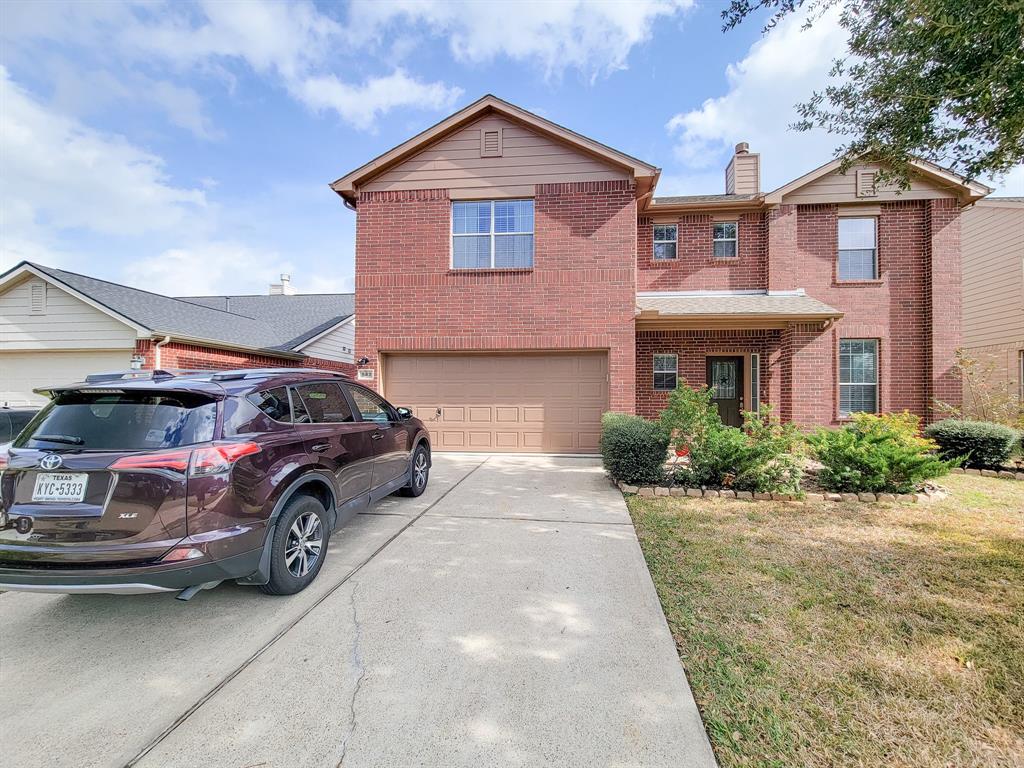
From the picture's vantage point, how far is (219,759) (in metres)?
1.97

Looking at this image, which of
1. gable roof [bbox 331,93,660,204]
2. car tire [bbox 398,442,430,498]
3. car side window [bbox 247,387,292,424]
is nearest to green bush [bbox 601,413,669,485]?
car tire [bbox 398,442,430,498]

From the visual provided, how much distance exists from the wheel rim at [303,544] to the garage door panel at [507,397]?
598 centimetres

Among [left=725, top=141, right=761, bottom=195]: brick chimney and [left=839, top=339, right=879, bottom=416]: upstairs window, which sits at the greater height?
[left=725, top=141, right=761, bottom=195]: brick chimney

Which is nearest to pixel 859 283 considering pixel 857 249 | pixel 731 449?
pixel 857 249

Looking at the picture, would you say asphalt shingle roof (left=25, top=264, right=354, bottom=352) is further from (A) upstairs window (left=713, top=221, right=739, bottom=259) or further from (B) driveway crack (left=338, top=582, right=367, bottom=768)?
(A) upstairs window (left=713, top=221, right=739, bottom=259)

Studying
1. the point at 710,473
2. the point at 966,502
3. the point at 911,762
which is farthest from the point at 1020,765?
the point at 966,502

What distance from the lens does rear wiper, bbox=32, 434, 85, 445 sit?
282 cm

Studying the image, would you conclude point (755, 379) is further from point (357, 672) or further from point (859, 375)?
point (357, 672)

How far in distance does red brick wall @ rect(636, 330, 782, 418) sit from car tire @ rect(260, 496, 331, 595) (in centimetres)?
877

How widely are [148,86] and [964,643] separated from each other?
1496 cm

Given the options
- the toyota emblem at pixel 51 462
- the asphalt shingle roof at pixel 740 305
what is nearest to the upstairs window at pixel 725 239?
the asphalt shingle roof at pixel 740 305

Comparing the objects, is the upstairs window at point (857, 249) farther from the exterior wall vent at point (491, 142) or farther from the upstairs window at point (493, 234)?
the exterior wall vent at point (491, 142)

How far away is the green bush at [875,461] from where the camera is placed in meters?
6.08

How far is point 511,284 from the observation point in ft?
31.0
